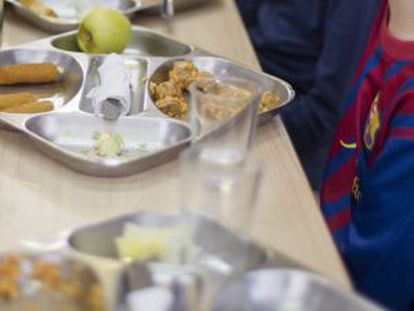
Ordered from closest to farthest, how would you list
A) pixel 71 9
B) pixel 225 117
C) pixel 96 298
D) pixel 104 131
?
pixel 96 298 → pixel 225 117 → pixel 104 131 → pixel 71 9

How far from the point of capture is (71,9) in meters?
1.53

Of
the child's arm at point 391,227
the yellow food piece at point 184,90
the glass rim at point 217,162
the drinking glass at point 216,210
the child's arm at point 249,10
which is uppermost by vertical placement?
the glass rim at point 217,162

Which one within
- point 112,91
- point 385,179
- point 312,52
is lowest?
point 312,52

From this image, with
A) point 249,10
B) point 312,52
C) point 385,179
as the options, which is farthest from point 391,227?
point 249,10

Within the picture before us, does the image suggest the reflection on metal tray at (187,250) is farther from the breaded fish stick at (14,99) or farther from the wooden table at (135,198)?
the breaded fish stick at (14,99)

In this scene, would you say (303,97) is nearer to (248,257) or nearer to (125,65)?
(125,65)

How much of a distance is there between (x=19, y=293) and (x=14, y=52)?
56 cm

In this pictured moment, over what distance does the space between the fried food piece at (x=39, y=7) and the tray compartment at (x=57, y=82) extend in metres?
0.19

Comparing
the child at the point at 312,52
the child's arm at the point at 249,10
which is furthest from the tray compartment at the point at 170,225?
the child's arm at the point at 249,10

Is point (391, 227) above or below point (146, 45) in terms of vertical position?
below

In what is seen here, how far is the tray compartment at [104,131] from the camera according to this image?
1046 mm

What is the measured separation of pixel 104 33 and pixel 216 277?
60 centimetres

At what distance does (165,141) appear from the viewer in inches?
42.9

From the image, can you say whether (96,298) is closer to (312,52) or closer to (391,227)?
(391,227)
